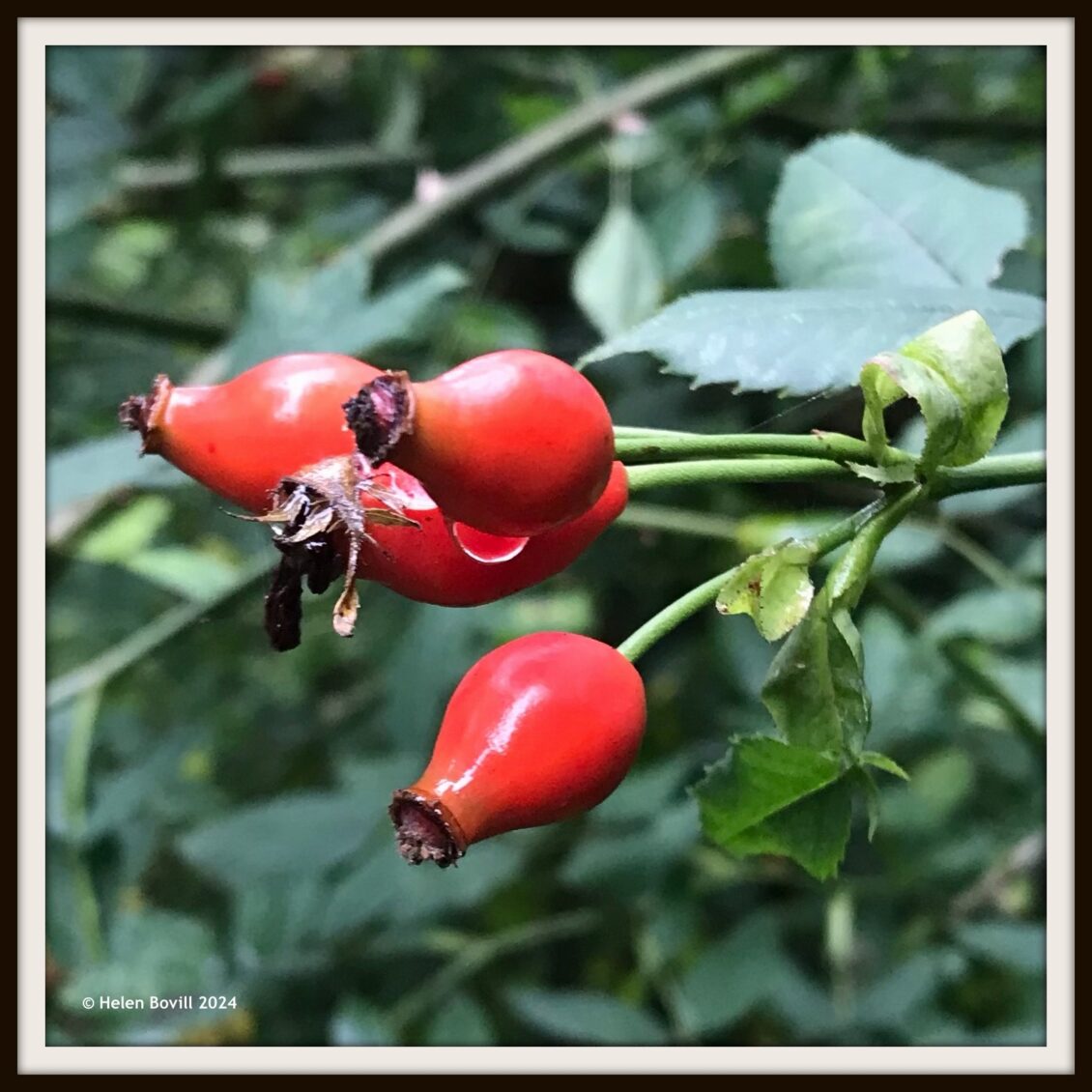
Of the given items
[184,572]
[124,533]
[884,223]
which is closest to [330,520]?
[884,223]

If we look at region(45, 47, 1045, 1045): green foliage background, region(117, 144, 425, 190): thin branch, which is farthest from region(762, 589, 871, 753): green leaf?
region(117, 144, 425, 190): thin branch

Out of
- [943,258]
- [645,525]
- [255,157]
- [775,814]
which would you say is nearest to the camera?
[775,814]

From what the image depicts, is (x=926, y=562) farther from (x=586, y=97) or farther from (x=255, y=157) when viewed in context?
(x=255, y=157)

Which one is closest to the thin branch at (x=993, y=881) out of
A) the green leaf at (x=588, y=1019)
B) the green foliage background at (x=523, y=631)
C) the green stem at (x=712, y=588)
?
the green foliage background at (x=523, y=631)

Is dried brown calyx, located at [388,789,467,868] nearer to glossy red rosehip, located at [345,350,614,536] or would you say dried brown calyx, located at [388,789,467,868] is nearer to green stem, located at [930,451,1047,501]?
glossy red rosehip, located at [345,350,614,536]

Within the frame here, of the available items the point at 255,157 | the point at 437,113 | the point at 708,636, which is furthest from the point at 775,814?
the point at 255,157

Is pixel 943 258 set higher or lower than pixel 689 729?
higher

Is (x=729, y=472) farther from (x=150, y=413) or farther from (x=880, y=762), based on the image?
(x=150, y=413)
